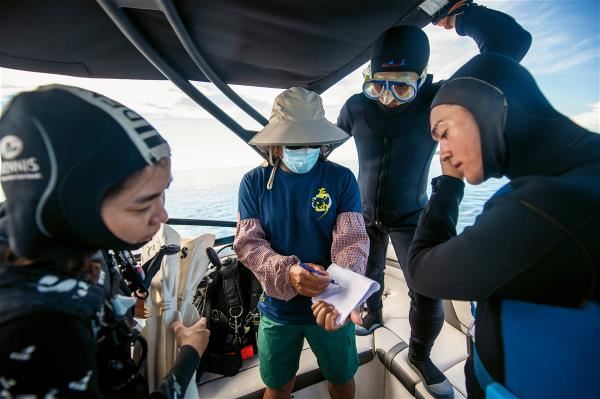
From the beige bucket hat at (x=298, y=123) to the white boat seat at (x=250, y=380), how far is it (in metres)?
1.41

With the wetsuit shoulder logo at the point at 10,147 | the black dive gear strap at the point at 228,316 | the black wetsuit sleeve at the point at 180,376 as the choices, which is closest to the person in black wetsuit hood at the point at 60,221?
the wetsuit shoulder logo at the point at 10,147

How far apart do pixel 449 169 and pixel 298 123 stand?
63cm

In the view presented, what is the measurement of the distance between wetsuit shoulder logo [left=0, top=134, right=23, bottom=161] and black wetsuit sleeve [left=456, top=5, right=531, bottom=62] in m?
1.58

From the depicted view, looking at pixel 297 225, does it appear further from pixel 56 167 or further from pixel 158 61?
pixel 158 61

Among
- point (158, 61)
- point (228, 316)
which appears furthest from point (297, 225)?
point (158, 61)

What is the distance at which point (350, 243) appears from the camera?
3.75ft

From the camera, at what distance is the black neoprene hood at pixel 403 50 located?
1311 mm

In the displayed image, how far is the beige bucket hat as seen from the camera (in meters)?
1.06

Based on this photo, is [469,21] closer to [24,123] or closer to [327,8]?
[327,8]

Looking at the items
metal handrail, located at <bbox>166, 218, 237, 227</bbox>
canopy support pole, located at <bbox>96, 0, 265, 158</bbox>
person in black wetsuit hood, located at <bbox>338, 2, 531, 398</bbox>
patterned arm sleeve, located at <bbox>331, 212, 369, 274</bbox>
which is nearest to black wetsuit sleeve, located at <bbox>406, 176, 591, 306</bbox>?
patterned arm sleeve, located at <bbox>331, 212, 369, 274</bbox>

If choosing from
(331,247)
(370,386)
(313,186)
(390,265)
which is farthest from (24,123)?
(390,265)

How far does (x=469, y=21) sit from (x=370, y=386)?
2.23 meters

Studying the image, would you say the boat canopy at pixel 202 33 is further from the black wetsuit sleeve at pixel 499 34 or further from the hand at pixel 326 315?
the hand at pixel 326 315

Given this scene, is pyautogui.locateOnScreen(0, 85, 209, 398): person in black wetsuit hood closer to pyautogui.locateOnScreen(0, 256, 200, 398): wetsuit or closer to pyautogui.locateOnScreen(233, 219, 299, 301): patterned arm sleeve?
pyautogui.locateOnScreen(0, 256, 200, 398): wetsuit
